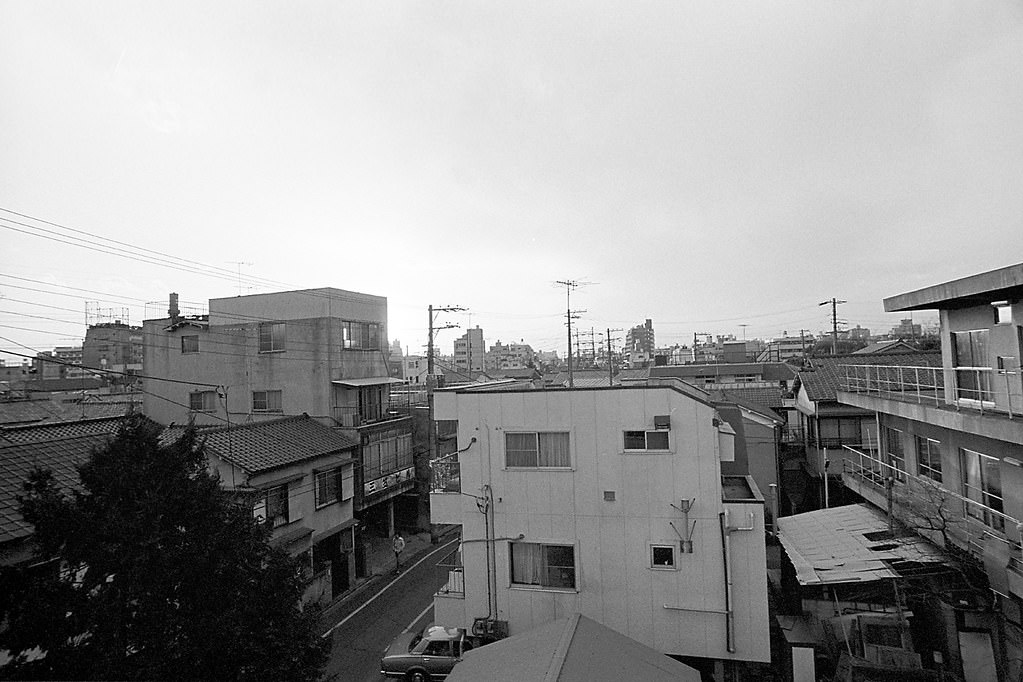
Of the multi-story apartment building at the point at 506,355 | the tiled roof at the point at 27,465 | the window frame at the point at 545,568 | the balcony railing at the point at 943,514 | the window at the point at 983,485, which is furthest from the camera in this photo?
the multi-story apartment building at the point at 506,355

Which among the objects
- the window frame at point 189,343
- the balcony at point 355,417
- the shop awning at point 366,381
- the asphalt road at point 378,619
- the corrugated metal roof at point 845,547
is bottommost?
the asphalt road at point 378,619

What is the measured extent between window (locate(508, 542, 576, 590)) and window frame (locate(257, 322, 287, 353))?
1592cm

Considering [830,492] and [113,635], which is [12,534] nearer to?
[113,635]

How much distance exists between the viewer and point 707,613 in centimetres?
1152

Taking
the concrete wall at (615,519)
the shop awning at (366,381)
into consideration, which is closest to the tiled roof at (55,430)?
the shop awning at (366,381)

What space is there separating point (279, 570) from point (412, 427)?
19.4 m

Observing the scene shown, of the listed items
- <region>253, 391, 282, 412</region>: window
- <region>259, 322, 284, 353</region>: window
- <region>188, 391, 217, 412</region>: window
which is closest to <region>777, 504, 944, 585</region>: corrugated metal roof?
<region>253, 391, 282, 412</region>: window

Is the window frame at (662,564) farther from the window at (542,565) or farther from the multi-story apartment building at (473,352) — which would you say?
the multi-story apartment building at (473,352)

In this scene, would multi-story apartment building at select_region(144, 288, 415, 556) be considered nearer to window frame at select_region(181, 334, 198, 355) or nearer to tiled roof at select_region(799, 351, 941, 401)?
window frame at select_region(181, 334, 198, 355)

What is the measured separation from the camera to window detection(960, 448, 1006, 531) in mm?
11305

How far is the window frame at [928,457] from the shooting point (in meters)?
14.4

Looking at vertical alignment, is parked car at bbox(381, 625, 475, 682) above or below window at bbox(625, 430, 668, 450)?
below

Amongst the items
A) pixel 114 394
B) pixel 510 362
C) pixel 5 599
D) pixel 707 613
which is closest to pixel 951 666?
pixel 707 613

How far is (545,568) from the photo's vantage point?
12508 mm
